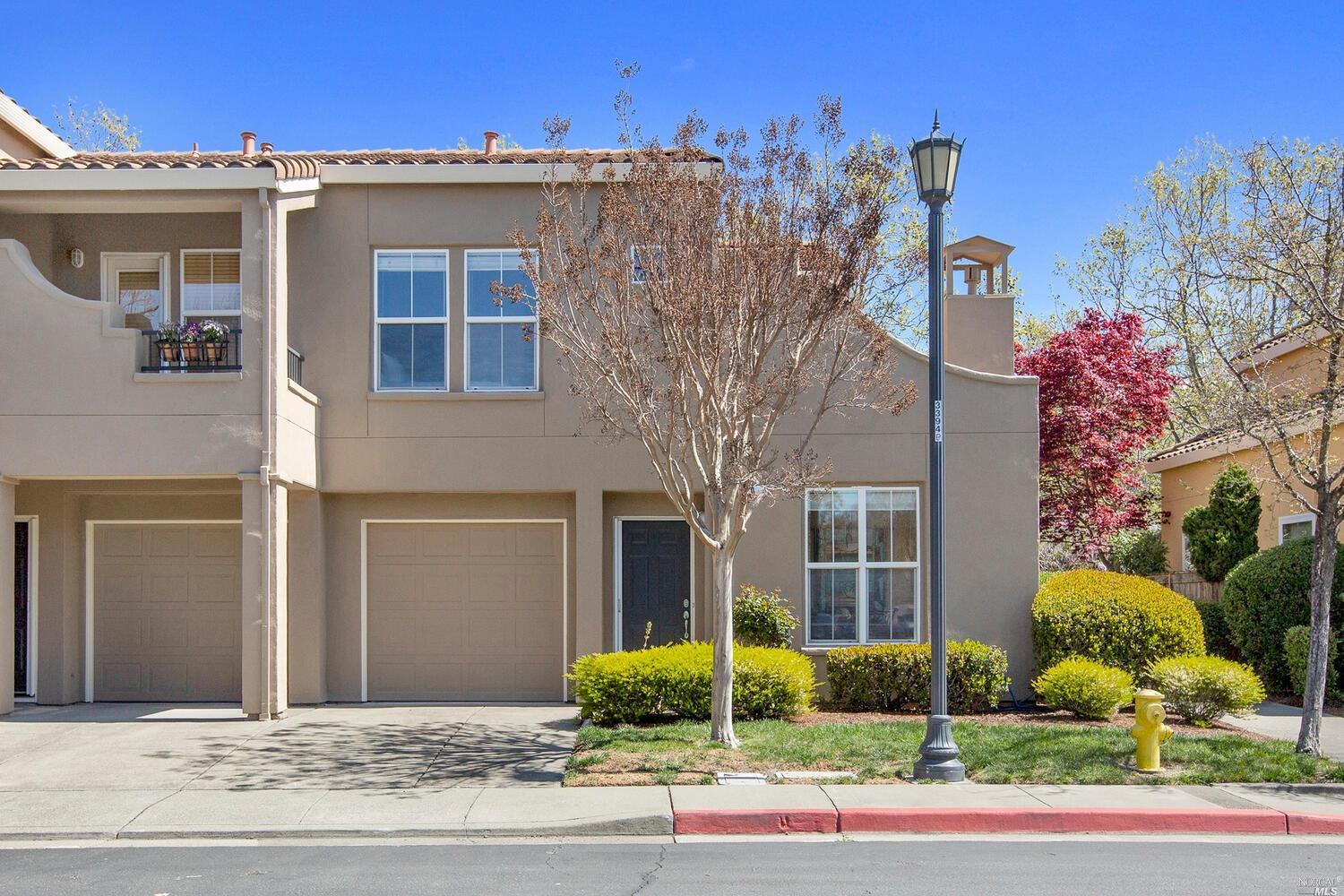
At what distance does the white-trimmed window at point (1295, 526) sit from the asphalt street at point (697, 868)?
32.8 ft

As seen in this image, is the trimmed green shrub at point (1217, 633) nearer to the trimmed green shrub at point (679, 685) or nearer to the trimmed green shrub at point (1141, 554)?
the trimmed green shrub at point (1141, 554)

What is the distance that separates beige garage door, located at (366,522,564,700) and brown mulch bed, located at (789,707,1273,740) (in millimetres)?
3608

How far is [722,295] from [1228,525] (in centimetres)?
1157

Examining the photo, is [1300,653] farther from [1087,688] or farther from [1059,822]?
[1059,822]

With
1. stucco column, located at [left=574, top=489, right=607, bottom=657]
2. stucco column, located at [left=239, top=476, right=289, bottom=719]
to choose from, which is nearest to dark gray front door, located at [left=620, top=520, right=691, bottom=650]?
stucco column, located at [left=574, top=489, right=607, bottom=657]

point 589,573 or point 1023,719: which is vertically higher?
point 589,573

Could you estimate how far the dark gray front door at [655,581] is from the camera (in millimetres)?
14750

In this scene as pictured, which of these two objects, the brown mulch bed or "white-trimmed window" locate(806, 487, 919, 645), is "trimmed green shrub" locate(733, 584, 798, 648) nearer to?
"white-trimmed window" locate(806, 487, 919, 645)

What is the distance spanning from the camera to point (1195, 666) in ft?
41.9

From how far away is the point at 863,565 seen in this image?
1458 centimetres

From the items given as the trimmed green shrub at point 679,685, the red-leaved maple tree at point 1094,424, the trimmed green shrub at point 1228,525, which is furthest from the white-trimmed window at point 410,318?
the trimmed green shrub at point 1228,525

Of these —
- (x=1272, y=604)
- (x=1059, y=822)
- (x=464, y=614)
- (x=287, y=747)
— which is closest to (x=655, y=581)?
(x=464, y=614)

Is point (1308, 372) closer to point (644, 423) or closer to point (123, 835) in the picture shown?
point (644, 423)

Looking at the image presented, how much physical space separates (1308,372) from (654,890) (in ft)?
49.4
